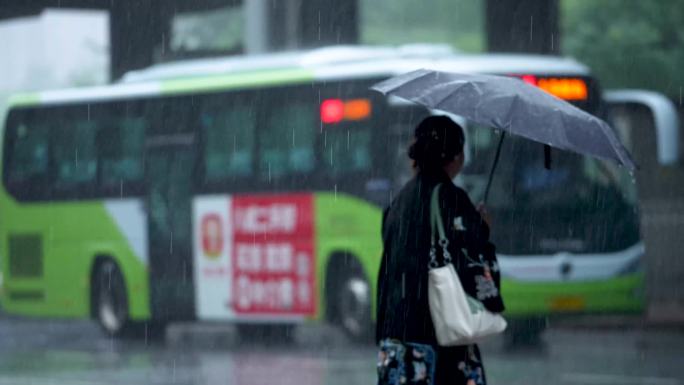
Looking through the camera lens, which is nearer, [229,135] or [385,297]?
[385,297]

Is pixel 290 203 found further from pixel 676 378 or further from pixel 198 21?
pixel 198 21

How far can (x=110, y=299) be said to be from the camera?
2030 centimetres

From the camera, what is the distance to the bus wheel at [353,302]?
57.3ft

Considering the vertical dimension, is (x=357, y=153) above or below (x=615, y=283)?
above

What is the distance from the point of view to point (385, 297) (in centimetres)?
602

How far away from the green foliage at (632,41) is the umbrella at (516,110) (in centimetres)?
3601

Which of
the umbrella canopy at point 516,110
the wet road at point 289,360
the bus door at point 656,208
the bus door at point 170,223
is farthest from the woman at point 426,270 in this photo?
the bus door at point 656,208

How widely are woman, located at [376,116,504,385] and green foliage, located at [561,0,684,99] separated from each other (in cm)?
3655

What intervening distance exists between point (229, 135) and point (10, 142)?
394 centimetres

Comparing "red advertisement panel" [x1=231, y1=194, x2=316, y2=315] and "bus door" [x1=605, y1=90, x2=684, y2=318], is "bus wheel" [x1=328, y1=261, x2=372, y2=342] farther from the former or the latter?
"bus door" [x1=605, y1=90, x2=684, y2=318]

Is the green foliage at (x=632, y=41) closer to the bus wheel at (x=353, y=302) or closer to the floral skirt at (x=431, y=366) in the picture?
the bus wheel at (x=353, y=302)

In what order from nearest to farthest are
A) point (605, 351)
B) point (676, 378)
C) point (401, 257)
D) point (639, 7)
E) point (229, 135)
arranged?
point (401, 257) < point (676, 378) < point (605, 351) < point (229, 135) < point (639, 7)

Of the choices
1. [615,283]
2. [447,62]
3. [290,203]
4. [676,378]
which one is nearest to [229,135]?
[290,203]

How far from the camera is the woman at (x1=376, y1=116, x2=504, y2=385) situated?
19.3 ft
